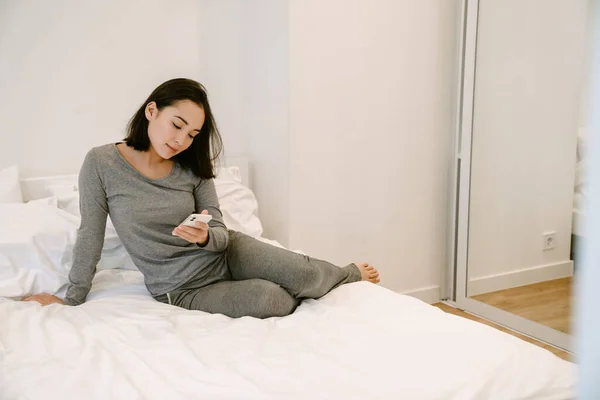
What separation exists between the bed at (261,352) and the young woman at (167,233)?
0.23ft

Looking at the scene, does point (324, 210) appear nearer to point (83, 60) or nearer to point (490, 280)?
point (490, 280)

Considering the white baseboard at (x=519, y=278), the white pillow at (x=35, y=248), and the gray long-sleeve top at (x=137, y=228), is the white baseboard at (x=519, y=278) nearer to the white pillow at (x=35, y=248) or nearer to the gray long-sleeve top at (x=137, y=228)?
the gray long-sleeve top at (x=137, y=228)

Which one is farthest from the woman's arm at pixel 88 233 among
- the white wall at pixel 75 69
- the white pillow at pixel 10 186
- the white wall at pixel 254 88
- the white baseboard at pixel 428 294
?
the white baseboard at pixel 428 294

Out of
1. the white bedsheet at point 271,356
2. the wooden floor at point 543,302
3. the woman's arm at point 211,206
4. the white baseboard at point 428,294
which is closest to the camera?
the white bedsheet at point 271,356

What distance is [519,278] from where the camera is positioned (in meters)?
2.63

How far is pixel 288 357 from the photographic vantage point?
4.08 ft

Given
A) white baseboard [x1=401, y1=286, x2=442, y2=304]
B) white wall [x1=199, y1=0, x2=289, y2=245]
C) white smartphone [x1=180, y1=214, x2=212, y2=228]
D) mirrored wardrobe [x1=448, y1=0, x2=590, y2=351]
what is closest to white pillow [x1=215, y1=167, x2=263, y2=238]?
white wall [x1=199, y1=0, x2=289, y2=245]

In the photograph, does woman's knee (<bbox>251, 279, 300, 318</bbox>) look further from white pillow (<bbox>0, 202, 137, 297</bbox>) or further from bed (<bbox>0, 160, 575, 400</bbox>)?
white pillow (<bbox>0, 202, 137, 297</bbox>)

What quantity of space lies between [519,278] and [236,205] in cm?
134

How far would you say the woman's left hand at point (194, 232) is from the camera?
5.28ft

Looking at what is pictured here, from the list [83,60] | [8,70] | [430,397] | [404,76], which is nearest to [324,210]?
[404,76]

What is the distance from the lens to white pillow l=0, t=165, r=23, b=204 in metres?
2.08

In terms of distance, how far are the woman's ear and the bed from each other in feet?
1.85

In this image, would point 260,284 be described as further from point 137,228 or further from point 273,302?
point 137,228
